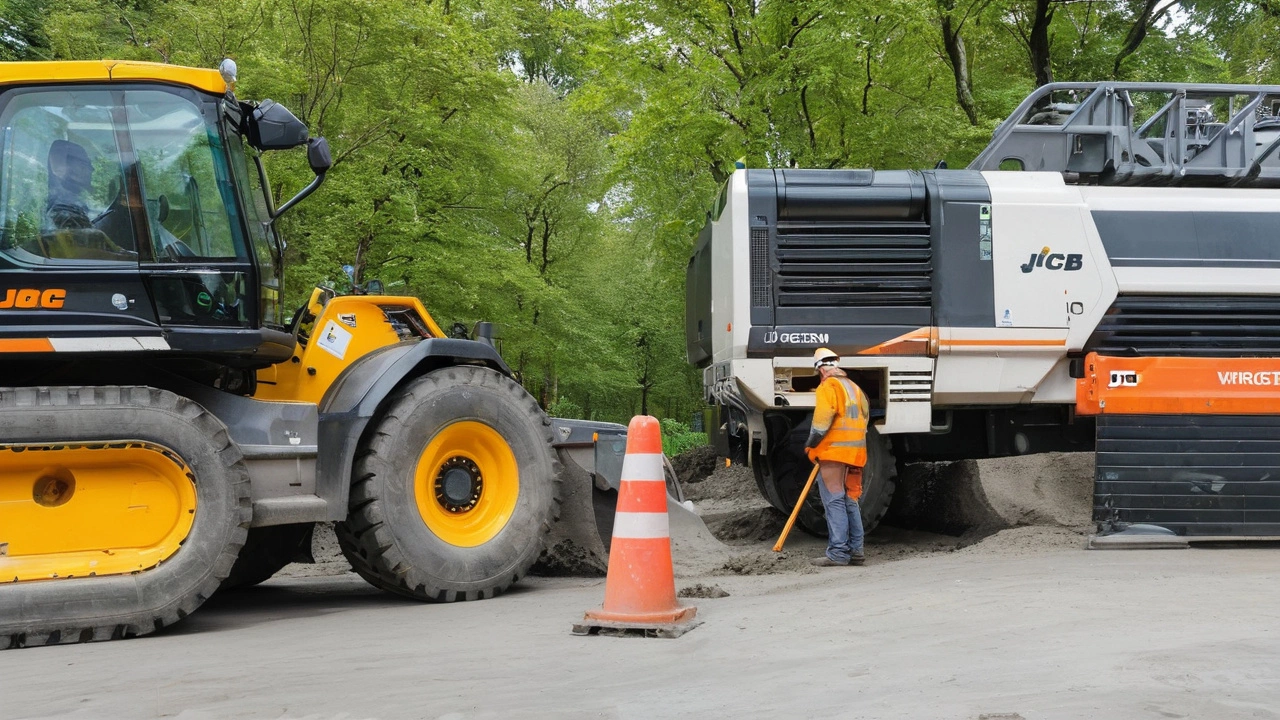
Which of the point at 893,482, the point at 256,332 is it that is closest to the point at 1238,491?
the point at 893,482

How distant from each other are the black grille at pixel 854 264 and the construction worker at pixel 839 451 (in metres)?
0.78

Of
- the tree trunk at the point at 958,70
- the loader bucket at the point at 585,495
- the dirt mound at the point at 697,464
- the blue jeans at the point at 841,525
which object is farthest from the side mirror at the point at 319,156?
the tree trunk at the point at 958,70

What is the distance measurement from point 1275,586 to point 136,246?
6603 millimetres

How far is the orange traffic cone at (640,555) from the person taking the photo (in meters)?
5.32

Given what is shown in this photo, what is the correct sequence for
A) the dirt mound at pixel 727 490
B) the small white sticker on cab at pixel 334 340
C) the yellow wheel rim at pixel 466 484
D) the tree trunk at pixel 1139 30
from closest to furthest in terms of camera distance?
the yellow wheel rim at pixel 466 484 < the small white sticker on cab at pixel 334 340 < the dirt mound at pixel 727 490 < the tree trunk at pixel 1139 30

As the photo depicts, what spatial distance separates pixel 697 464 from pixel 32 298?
1016 cm

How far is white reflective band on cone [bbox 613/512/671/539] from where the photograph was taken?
212 inches

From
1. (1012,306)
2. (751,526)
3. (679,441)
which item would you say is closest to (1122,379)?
(1012,306)

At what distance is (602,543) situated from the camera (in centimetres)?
757

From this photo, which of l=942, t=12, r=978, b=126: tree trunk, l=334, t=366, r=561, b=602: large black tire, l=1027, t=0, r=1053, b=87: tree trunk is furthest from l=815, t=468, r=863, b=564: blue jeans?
l=1027, t=0, r=1053, b=87: tree trunk

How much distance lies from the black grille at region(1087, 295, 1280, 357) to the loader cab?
6400 mm

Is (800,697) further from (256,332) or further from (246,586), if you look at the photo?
(246,586)

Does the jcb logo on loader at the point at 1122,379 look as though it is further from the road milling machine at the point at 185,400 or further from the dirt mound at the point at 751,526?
the road milling machine at the point at 185,400

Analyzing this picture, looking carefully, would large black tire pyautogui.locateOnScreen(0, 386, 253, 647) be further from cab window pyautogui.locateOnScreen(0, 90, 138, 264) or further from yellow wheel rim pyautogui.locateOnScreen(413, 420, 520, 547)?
yellow wheel rim pyautogui.locateOnScreen(413, 420, 520, 547)
